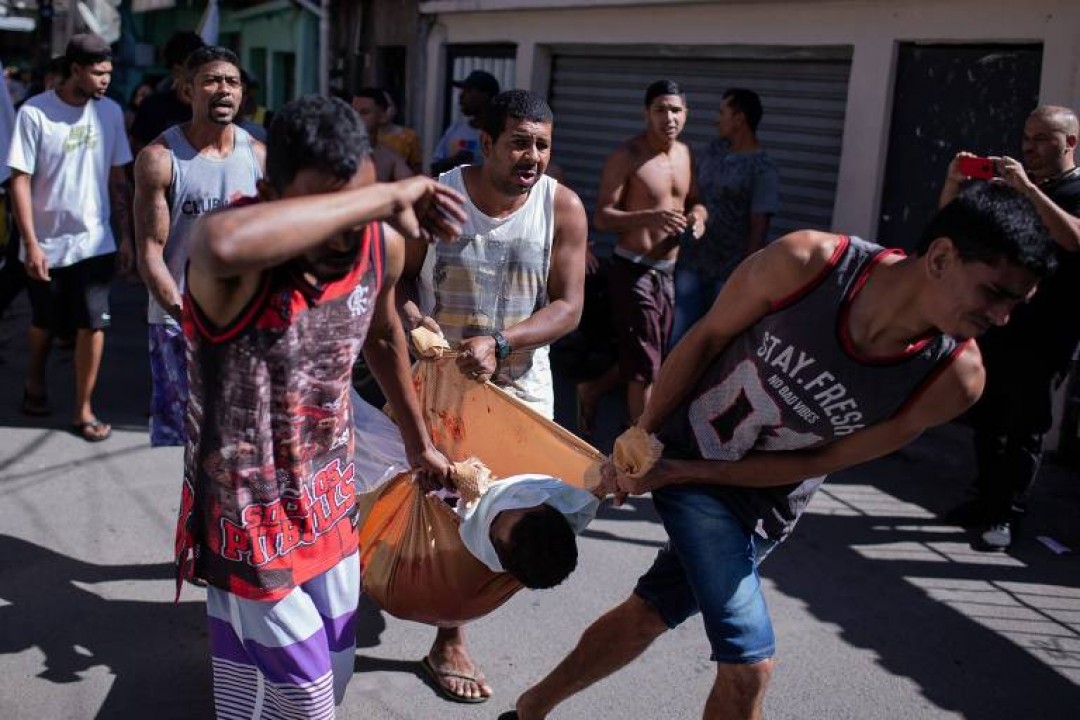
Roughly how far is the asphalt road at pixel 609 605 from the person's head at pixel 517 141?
5.29 feet

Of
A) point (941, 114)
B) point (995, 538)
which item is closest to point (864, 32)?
point (941, 114)

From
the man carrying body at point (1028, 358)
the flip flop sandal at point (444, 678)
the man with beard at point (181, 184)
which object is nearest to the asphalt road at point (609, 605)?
the flip flop sandal at point (444, 678)

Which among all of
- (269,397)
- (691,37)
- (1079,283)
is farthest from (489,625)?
(691,37)

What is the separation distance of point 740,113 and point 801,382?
4720 mm

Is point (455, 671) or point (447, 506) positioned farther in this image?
point (455, 671)

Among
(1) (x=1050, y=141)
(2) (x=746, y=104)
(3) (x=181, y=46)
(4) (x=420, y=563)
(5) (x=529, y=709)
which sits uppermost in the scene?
(3) (x=181, y=46)

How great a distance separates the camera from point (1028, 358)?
529 cm

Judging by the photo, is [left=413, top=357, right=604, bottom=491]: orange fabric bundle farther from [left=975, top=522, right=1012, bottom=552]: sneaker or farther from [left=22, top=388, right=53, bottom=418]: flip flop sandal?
[left=22, top=388, right=53, bottom=418]: flip flop sandal

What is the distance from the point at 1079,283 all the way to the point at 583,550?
7.94ft

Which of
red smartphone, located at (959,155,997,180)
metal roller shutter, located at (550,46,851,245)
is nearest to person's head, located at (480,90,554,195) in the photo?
red smartphone, located at (959,155,997,180)

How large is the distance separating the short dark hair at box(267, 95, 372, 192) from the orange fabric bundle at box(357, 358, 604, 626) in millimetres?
1332

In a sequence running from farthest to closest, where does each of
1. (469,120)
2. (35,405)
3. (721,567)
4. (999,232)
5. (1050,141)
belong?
(469,120) → (35,405) → (1050,141) → (721,567) → (999,232)

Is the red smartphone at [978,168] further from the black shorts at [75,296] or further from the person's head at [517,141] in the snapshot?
the black shorts at [75,296]

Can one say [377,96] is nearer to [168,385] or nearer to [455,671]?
[168,385]
